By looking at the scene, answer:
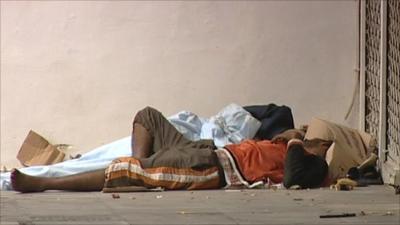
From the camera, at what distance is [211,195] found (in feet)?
15.4

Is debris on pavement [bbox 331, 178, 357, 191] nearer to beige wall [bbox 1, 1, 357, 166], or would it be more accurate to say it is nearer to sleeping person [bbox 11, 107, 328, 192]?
sleeping person [bbox 11, 107, 328, 192]

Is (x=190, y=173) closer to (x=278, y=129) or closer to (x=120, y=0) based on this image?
(x=278, y=129)

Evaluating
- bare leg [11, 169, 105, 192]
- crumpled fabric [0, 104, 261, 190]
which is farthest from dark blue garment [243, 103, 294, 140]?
bare leg [11, 169, 105, 192]

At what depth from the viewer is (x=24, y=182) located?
185 inches

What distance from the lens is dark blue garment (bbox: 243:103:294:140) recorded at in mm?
5719

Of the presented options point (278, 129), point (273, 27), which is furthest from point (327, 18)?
point (278, 129)

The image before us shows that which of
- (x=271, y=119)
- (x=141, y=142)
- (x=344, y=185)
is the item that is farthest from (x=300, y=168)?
(x=141, y=142)

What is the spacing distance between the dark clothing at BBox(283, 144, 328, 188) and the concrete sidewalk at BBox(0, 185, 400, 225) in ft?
0.40

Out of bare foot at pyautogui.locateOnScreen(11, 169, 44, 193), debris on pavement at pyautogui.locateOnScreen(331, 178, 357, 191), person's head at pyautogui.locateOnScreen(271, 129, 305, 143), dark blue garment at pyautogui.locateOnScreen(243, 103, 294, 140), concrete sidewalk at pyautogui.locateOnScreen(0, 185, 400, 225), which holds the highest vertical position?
dark blue garment at pyautogui.locateOnScreen(243, 103, 294, 140)

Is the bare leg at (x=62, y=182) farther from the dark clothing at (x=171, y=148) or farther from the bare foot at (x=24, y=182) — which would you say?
the dark clothing at (x=171, y=148)

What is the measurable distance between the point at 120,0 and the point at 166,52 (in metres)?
0.53

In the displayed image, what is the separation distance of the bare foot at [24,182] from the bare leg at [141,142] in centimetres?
76

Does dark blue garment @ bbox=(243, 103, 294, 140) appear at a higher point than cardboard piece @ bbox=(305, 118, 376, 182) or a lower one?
higher

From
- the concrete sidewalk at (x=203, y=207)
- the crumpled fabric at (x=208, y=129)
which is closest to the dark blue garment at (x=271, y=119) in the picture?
the crumpled fabric at (x=208, y=129)
